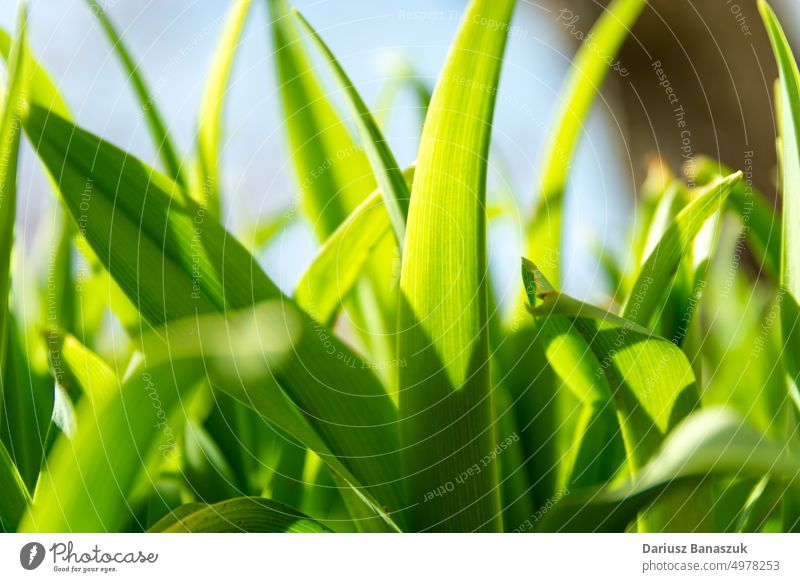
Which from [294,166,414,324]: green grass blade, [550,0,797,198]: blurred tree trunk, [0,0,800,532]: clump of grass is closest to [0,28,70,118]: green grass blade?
[0,0,800,532]: clump of grass

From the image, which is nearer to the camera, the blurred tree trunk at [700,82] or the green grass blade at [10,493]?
the green grass blade at [10,493]

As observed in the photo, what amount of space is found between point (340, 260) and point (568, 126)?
0.45ft

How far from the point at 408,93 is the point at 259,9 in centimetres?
10

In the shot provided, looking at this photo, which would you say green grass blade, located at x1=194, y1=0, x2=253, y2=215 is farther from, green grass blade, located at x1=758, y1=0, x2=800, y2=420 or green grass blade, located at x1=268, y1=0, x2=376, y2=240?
green grass blade, located at x1=758, y1=0, x2=800, y2=420

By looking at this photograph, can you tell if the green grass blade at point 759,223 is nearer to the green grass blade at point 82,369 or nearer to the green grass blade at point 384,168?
the green grass blade at point 384,168

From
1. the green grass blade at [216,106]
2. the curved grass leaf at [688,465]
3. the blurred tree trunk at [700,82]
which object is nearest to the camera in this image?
the curved grass leaf at [688,465]

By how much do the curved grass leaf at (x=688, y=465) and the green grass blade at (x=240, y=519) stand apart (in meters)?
0.09

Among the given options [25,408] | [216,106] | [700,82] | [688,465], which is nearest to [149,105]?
[216,106]

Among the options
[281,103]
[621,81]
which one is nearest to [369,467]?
[281,103]

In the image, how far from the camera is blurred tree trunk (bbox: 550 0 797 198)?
18.7 inches

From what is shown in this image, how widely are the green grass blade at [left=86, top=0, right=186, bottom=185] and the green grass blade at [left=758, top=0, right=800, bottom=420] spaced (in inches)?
10.2

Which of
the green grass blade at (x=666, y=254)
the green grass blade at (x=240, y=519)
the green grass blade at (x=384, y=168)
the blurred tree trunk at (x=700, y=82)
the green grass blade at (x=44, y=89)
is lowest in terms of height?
the green grass blade at (x=240, y=519)

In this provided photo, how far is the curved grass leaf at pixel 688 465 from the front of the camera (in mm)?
198

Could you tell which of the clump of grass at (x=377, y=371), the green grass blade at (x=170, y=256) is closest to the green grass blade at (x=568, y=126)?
the clump of grass at (x=377, y=371)
